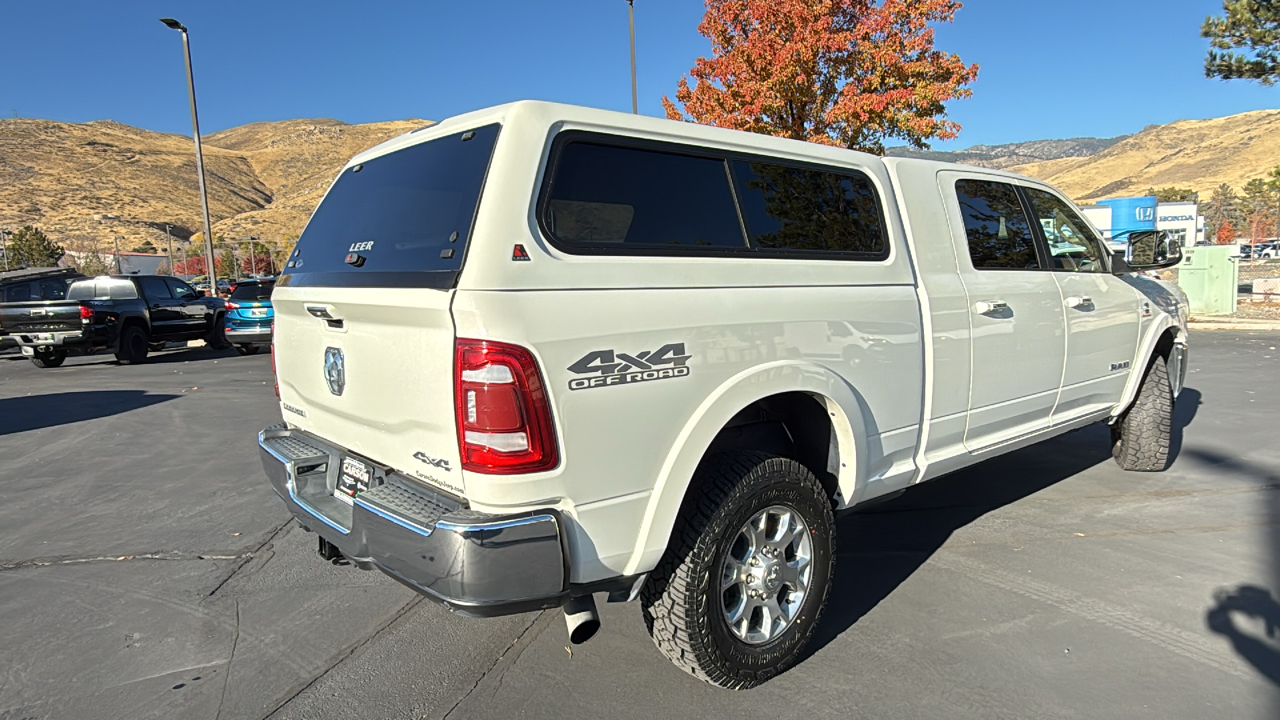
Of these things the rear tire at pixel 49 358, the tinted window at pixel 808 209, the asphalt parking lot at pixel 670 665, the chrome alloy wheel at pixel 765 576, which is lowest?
the asphalt parking lot at pixel 670 665

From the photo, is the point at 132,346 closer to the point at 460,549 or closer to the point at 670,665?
the point at 670,665

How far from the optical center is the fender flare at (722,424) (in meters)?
2.41

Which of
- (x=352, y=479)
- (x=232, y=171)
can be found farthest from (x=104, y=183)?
(x=352, y=479)

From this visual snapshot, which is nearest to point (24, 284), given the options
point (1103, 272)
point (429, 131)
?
point (429, 131)

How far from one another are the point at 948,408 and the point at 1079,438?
3.81 m

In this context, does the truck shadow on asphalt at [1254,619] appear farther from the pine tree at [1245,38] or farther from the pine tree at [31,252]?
the pine tree at [31,252]

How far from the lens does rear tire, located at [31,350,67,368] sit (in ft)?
42.9

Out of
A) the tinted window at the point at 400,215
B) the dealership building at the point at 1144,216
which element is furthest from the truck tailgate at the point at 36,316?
the dealership building at the point at 1144,216

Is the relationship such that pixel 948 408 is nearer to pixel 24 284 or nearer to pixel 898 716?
pixel 898 716

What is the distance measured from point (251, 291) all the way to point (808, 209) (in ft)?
43.8

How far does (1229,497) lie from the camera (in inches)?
188

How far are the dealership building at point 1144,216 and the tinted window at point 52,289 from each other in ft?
83.7

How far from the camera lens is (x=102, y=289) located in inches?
542

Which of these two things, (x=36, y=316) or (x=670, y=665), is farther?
(x=36, y=316)
